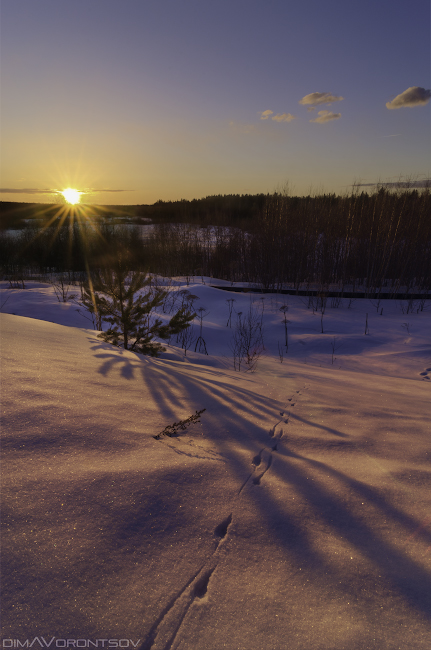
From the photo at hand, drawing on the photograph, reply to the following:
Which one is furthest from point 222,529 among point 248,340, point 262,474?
point 248,340

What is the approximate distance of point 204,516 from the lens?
1.34 meters

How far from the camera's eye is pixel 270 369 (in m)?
4.84

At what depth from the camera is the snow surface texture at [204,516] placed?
94 cm

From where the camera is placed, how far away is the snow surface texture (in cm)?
94

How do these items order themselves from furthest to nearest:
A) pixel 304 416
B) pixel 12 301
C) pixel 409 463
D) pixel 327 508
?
pixel 12 301
pixel 304 416
pixel 409 463
pixel 327 508

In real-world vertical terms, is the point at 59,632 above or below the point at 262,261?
below

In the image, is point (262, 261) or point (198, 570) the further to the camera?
point (262, 261)

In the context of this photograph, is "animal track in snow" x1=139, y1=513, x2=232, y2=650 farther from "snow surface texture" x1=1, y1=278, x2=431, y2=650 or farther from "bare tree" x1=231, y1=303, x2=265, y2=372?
"bare tree" x1=231, y1=303, x2=265, y2=372

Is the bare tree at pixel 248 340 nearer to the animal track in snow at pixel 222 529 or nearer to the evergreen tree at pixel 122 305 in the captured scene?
the evergreen tree at pixel 122 305

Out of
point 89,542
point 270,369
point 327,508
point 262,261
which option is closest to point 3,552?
point 89,542

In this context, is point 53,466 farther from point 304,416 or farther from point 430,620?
point 304,416

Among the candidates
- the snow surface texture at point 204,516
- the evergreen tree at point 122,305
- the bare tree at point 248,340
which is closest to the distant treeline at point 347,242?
the bare tree at point 248,340

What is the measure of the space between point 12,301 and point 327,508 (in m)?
8.66

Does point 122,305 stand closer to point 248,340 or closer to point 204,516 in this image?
point 204,516
